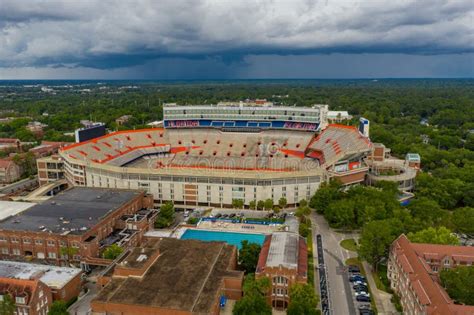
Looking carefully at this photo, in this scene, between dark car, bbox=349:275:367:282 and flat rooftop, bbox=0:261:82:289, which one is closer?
flat rooftop, bbox=0:261:82:289

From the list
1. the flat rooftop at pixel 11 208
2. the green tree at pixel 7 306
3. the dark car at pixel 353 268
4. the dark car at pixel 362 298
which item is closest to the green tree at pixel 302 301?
the dark car at pixel 362 298

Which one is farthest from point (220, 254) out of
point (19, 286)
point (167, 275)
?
point (19, 286)

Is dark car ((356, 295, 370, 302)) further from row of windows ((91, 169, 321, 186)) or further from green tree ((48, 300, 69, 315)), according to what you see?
row of windows ((91, 169, 321, 186))

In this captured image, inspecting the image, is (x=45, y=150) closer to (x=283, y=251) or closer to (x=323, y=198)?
(x=323, y=198)

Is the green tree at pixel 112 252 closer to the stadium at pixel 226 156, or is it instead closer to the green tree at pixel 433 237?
the stadium at pixel 226 156

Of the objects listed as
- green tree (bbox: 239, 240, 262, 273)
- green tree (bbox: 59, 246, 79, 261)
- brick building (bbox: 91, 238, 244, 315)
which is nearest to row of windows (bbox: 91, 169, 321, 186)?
brick building (bbox: 91, 238, 244, 315)

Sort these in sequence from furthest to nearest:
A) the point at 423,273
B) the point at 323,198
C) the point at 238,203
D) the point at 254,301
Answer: the point at 238,203
the point at 323,198
the point at 423,273
the point at 254,301

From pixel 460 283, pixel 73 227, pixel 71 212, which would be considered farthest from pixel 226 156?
pixel 460 283
